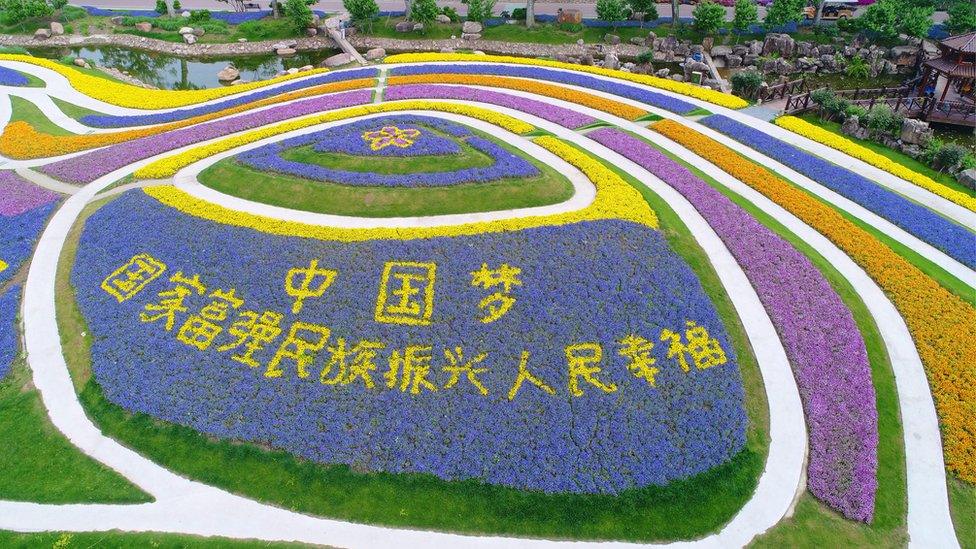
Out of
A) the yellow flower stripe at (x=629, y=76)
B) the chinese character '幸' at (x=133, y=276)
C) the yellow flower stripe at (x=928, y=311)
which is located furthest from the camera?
the yellow flower stripe at (x=629, y=76)

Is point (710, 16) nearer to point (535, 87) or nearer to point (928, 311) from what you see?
point (535, 87)

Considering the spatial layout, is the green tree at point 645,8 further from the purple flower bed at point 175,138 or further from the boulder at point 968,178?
the boulder at point 968,178

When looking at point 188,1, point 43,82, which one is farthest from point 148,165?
point 188,1

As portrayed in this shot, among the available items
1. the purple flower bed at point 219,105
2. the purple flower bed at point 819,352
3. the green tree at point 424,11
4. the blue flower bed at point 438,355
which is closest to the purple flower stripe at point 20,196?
the blue flower bed at point 438,355

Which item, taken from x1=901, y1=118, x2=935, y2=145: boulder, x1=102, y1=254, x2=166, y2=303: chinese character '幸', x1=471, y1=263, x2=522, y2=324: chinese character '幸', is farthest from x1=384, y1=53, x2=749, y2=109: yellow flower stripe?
x1=102, y1=254, x2=166, y2=303: chinese character '幸'

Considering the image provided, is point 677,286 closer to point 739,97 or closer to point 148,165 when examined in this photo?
point 739,97

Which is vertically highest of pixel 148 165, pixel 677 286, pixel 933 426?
pixel 148 165

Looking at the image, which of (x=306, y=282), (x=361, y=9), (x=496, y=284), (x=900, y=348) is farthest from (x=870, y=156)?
(x=361, y=9)
